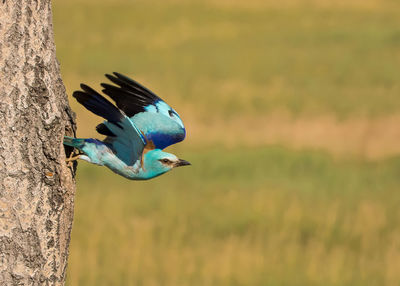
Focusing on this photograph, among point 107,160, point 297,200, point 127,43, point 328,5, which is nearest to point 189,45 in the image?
point 127,43

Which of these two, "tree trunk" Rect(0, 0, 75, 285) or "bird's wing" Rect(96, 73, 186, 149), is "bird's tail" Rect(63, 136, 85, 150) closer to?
"tree trunk" Rect(0, 0, 75, 285)

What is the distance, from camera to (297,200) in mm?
10414

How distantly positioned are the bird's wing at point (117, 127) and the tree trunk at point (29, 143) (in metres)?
0.11

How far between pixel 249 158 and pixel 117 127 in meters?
9.82

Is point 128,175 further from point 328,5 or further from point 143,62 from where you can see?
point 328,5

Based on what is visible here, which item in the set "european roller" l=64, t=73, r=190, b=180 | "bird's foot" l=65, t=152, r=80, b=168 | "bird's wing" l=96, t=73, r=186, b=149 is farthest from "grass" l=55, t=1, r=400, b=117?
"bird's foot" l=65, t=152, r=80, b=168

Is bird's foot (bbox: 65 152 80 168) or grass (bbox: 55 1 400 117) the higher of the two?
grass (bbox: 55 1 400 117)

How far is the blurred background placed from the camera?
802cm

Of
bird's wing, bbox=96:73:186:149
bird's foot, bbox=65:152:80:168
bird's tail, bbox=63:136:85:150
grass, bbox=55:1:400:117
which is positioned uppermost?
grass, bbox=55:1:400:117

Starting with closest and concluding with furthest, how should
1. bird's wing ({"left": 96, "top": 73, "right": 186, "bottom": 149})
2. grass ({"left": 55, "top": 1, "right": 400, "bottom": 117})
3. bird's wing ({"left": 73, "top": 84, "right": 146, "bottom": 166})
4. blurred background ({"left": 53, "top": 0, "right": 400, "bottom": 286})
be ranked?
1. bird's wing ({"left": 73, "top": 84, "right": 146, "bottom": 166})
2. bird's wing ({"left": 96, "top": 73, "right": 186, "bottom": 149})
3. blurred background ({"left": 53, "top": 0, "right": 400, "bottom": 286})
4. grass ({"left": 55, "top": 1, "right": 400, "bottom": 117})

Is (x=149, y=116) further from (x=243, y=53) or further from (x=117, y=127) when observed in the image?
(x=243, y=53)

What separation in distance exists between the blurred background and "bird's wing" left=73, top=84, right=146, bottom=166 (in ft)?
12.2

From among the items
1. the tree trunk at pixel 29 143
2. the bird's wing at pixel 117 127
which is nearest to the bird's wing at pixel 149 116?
the bird's wing at pixel 117 127

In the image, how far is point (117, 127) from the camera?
3.46m
